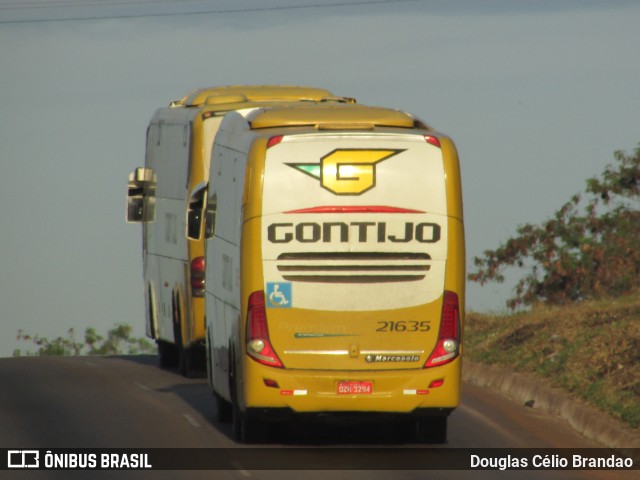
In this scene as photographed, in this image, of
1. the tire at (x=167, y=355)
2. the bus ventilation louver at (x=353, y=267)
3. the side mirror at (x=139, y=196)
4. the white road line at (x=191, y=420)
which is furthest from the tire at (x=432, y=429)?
the side mirror at (x=139, y=196)

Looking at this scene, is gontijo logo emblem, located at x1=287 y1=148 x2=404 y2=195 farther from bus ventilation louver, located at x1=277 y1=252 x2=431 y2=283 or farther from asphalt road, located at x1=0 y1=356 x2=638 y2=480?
asphalt road, located at x1=0 y1=356 x2=638 y2=480

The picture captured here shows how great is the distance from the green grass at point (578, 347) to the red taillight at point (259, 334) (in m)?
4.38

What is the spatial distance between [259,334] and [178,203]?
920cm

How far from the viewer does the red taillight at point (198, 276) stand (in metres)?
26.3

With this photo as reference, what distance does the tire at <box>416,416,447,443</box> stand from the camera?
1981cm

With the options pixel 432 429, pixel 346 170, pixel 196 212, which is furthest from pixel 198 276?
pixel 346 170

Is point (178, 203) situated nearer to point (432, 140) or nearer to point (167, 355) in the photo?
point (167, 355)

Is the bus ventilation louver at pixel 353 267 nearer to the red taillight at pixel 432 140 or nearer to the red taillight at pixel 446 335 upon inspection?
the red taillight at pixel 446 335

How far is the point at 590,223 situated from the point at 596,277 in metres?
3.50

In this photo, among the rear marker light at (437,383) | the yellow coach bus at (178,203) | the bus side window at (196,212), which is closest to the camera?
the rear marker light at (437,383)

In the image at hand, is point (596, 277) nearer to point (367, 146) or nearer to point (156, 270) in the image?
point (156, 270)

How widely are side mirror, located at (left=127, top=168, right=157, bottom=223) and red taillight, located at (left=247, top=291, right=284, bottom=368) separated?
11925 millimetres

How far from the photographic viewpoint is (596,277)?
39.5 metres

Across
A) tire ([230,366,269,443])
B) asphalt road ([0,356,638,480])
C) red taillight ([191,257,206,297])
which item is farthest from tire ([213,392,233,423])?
red taillight ([191,257,206,297])
